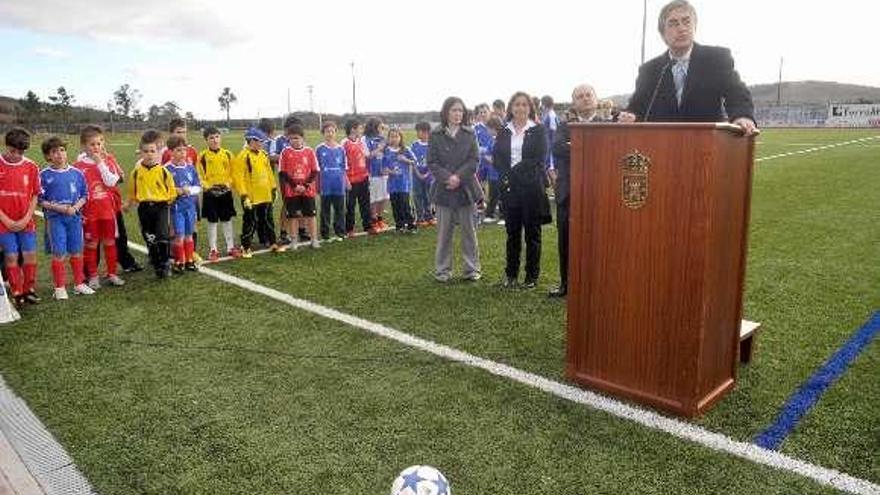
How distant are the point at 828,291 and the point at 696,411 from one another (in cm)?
341

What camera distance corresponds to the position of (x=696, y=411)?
11.8ft

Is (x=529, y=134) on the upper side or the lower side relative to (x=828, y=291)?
upper

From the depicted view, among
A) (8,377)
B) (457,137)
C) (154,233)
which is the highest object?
(457,137)

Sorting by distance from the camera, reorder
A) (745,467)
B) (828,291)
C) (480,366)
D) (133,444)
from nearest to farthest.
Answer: (745,467) → (133,444) → (480,366) → (828,291)

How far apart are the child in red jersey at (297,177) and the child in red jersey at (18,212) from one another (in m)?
2.96

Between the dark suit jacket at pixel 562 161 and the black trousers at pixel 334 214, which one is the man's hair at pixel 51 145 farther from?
the dark suit jacket at pixel 562 161

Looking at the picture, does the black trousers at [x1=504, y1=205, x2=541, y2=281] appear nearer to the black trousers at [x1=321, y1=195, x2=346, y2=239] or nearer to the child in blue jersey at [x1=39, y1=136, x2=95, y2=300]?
the black trousers at [x1=321, y1=195, x2=346, y2=239]

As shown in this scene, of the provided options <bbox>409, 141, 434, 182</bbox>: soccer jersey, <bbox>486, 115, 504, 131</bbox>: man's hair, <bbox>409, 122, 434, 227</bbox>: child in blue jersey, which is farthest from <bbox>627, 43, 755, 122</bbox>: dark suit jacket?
<bbox>409, 141, 434, 182</bbox>: soccer jersey

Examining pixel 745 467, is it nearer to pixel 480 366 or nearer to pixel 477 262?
pixel 480 366

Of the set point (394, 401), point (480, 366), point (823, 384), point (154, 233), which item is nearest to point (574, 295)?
point (480, 366)

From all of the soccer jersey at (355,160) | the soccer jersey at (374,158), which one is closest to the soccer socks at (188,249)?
the soccer jersey at (355,160)

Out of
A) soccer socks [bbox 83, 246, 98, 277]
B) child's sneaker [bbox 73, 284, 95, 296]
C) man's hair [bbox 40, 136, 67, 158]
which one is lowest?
child's sneaker [bbox 73, 284, 95, 296]

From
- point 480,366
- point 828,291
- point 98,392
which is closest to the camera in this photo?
point 98,392

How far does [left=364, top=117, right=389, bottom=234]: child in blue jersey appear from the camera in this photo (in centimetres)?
1030
